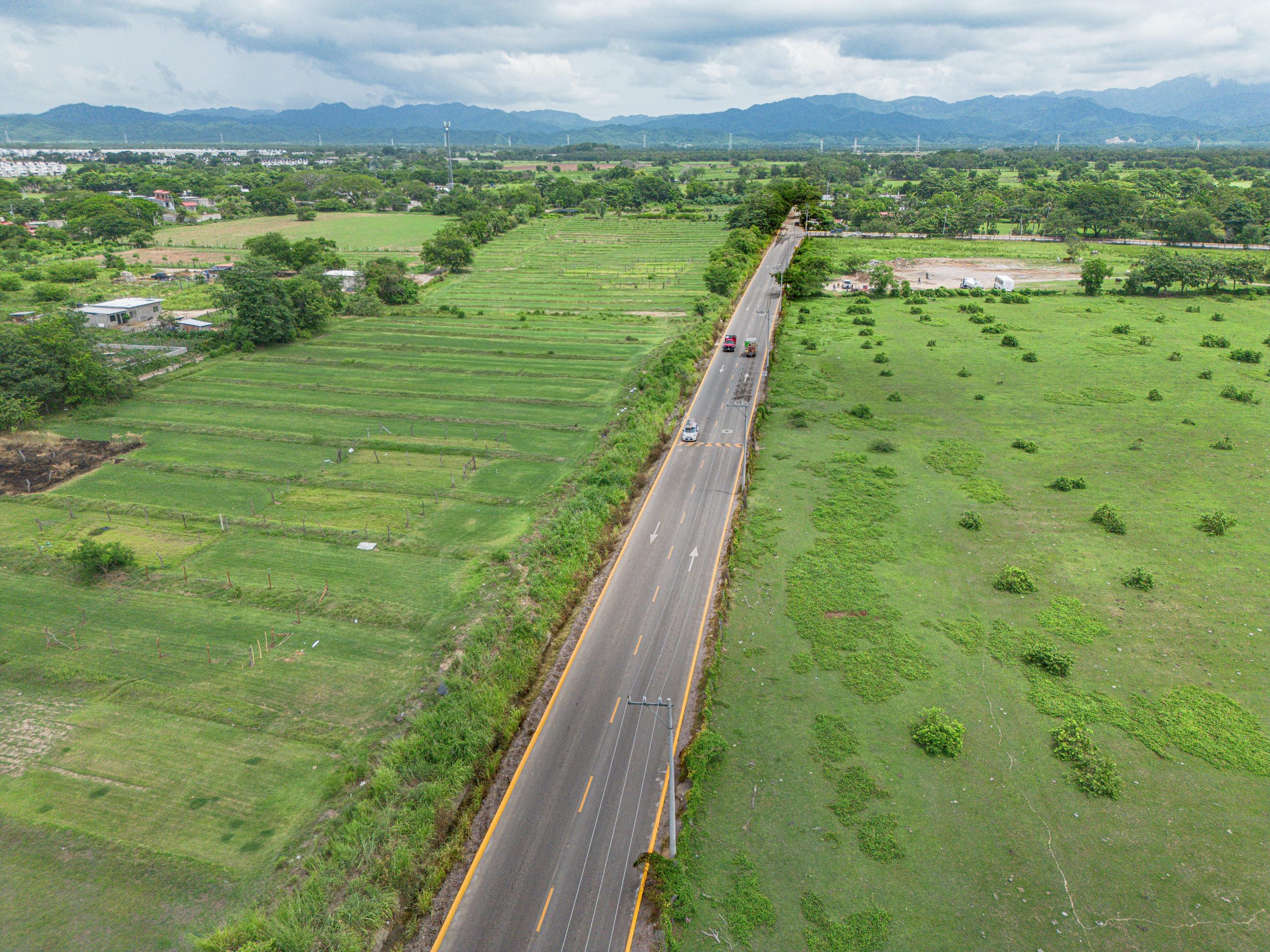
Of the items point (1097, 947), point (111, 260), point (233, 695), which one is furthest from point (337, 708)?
point (111, 260)

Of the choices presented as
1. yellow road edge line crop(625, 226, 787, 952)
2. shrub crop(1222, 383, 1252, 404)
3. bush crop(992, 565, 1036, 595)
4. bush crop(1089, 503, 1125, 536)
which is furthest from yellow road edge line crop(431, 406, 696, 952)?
shrub crop(1222, 383, 1252, 404)

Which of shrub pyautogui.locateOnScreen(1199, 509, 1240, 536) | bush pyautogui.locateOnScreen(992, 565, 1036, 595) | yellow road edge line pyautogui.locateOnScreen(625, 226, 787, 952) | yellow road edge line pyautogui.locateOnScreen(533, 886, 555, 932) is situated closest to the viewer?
yellow road edge line pyautogui.locateOnScreen(533, 886, 555, 932)

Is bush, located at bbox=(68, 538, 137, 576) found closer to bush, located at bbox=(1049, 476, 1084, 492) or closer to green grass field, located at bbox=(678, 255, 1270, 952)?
green grass field, located at bbox=(678, 255, 1270, 952)

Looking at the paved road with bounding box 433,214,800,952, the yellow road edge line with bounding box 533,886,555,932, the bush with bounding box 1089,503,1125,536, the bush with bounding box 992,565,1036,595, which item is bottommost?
the yellow road edge line with bounding box 533,886,555,932

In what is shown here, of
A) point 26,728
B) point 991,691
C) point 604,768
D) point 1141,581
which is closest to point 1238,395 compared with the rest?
point 1141,581

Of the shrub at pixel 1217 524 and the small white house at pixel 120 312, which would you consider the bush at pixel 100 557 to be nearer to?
the small white house at pixel 120 312

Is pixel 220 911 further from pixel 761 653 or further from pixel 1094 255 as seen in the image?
pixel 1094 255

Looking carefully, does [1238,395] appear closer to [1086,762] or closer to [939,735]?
[1086,762]
